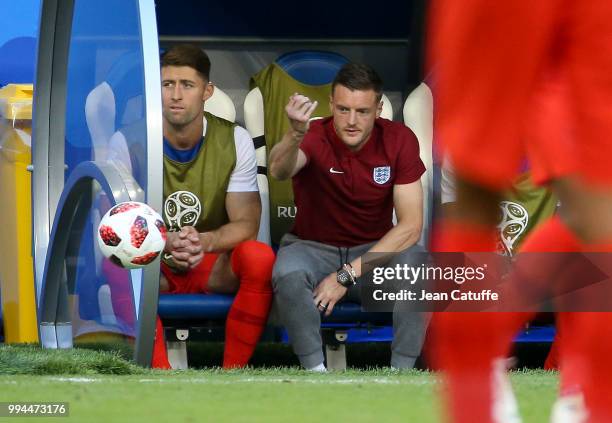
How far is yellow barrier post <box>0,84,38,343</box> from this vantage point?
773 cm

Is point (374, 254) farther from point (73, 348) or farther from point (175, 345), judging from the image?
point (73, 348)

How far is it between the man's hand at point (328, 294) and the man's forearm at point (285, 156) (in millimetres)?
561

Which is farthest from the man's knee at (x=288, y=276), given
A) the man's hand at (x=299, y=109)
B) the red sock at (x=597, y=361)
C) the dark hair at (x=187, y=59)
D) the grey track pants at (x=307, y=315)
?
the red sock at (x=597, y=361)

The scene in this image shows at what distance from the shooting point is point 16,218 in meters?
7.82

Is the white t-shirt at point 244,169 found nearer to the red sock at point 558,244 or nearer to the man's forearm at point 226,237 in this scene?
the man's forearm at point 226,237

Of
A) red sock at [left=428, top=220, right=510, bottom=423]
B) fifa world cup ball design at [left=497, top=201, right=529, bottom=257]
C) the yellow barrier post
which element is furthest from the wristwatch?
red sock at [left=428, top=220, right=510, bottom=423]

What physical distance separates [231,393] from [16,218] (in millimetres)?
3530

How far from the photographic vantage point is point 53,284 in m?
7.04

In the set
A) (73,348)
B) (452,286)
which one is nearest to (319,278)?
(73,348)

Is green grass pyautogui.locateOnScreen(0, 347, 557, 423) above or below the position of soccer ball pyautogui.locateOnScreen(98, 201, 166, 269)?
below

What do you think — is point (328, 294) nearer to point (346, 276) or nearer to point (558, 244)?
point (346, 276)

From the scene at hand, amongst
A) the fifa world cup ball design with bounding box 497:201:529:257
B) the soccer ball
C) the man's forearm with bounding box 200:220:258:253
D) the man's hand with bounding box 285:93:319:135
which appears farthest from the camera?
the fifa world cup ball design with bounding box 497:201:529:257

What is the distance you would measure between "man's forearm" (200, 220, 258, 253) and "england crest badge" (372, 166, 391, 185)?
2.22ft

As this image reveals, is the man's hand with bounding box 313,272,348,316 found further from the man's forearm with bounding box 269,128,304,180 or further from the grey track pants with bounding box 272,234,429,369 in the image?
the man's forearm with bounding box 269,128,304,180
